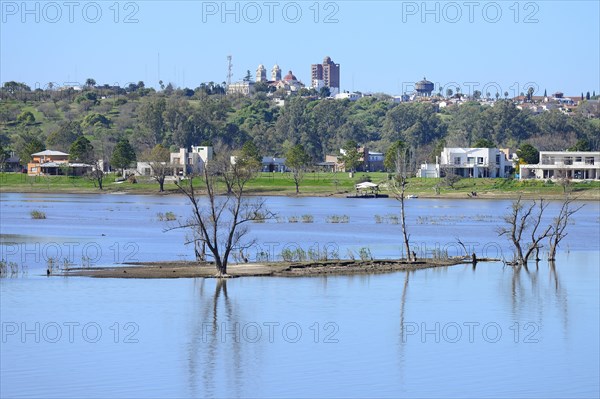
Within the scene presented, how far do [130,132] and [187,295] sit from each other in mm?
151560

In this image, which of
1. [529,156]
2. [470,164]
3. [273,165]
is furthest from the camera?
[273,165]

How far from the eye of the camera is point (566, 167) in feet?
406

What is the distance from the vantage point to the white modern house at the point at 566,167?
124125mm

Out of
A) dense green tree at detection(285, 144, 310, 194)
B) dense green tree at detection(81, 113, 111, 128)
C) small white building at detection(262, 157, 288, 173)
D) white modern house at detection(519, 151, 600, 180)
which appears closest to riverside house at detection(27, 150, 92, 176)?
small white building at detection(262, 157, 288, 173)

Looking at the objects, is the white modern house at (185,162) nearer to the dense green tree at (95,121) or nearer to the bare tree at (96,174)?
the bare tree at (96,174)

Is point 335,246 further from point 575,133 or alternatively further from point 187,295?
point 575,133

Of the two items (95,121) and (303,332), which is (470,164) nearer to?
(95,121)

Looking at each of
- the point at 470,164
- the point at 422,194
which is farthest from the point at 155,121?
the point at 422,194

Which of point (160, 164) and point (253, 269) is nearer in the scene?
point (253, 269)

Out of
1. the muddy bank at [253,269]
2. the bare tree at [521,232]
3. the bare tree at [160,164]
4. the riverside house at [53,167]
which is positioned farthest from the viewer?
the riverside house at [53,167]

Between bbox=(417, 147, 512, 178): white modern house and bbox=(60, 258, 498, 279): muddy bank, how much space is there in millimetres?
82237

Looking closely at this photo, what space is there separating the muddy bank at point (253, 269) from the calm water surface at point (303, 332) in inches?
37.0

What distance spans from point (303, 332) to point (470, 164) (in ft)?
323

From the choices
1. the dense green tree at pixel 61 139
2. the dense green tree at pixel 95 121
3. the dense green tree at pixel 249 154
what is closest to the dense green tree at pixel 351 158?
the dense green tree at pixel 249 154
